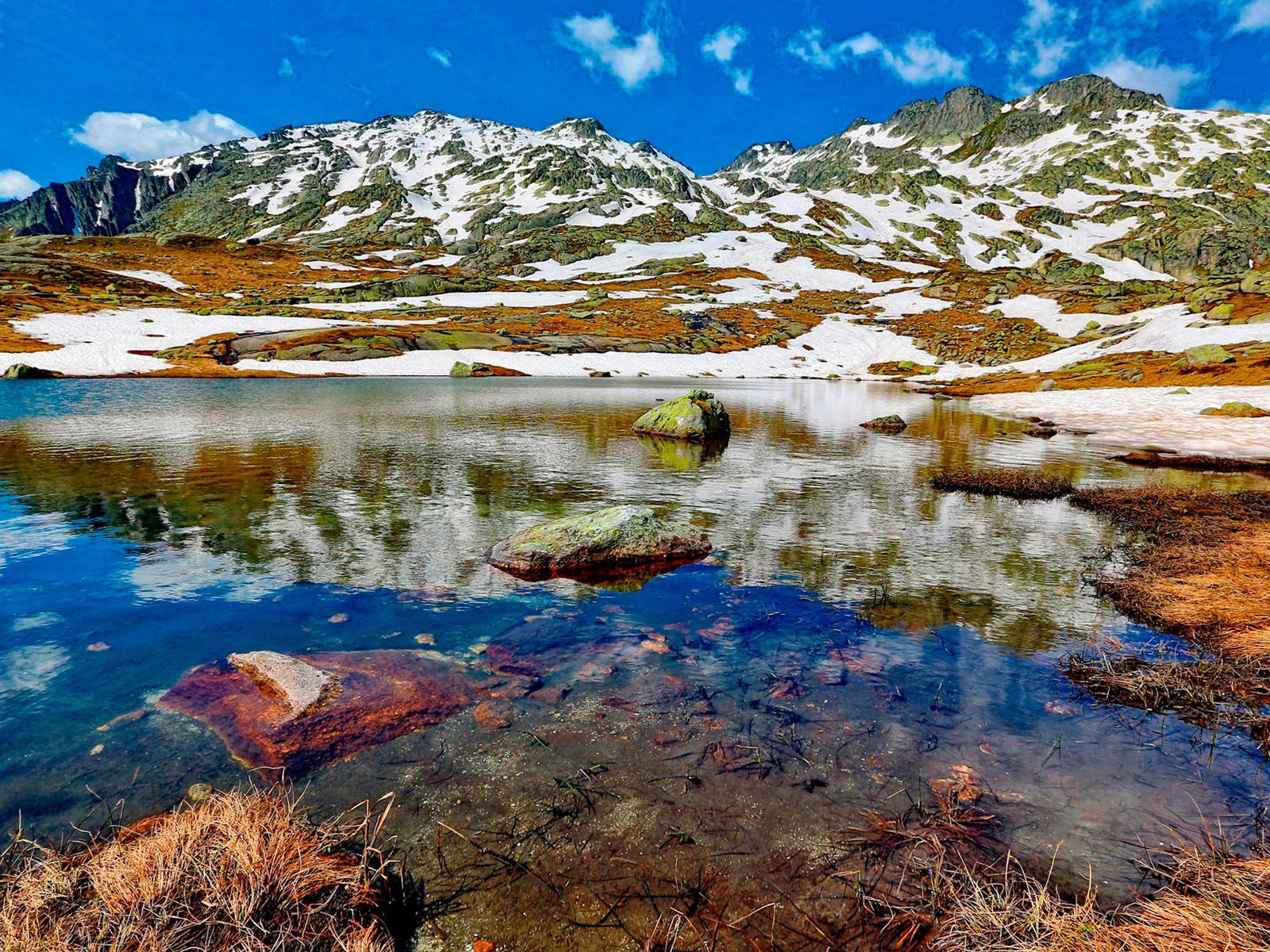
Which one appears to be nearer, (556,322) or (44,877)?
(44,877)

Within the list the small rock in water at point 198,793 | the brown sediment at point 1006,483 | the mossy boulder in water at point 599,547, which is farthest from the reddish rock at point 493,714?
the brown sediment at point 1006,483

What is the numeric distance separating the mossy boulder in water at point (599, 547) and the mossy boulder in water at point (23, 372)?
84.4 m

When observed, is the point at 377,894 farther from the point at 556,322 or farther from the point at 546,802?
the point at 556,322

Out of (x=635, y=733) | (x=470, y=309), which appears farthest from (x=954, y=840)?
(x=470, y=309)

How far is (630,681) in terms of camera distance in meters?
7.76

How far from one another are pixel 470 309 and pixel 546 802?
143316mm

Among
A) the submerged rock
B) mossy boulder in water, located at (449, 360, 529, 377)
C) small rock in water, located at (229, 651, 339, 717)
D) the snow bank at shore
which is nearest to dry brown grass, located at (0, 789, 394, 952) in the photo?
small rock in water, located at (229, 651, 339, 717)

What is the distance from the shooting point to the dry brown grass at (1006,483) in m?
18.9

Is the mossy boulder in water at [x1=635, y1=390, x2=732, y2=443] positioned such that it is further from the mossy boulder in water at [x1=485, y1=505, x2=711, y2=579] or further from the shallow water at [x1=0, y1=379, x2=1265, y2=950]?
the mossy boulder in water at [x1=485, y1=505, x2=711, y2=579]

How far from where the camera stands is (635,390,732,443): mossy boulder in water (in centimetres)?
3262

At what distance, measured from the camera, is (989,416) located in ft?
149

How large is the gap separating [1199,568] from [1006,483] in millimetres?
9444

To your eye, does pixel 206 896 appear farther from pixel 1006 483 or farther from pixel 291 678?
pixel 1006 483

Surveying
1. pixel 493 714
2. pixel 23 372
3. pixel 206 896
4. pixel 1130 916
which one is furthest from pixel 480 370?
pixel 1130 916
